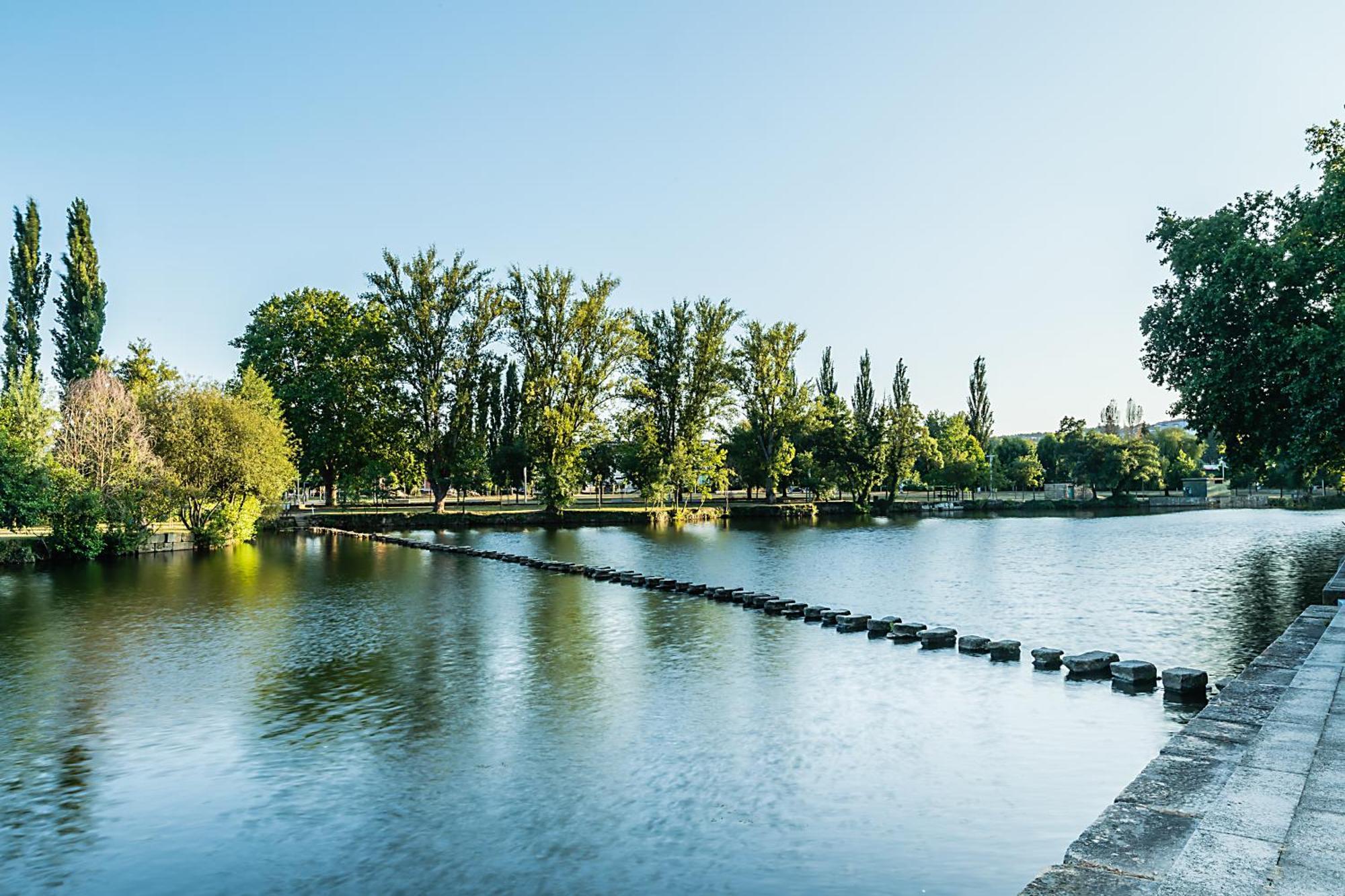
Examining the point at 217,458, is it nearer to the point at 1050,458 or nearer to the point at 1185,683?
the point at 1185,683

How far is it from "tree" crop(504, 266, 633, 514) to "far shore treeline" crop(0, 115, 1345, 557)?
8.5 inches

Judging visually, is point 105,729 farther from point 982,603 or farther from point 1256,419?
point 1256,419

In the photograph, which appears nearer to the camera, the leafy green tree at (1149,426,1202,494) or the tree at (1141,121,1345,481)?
the tree at (1141,121,1345,481)

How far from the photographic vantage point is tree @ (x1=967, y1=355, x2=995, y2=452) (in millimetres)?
129750

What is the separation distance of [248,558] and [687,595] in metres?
27.7

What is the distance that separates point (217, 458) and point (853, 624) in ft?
136

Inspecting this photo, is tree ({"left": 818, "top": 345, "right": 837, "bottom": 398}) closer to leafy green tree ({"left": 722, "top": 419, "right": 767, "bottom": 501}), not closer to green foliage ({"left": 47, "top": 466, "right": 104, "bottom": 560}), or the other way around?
leafy green tree ({"left": 722, "top": 419, "right": 767, "bottom": 501})

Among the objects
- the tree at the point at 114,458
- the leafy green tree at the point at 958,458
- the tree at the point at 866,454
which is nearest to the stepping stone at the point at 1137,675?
the tree at the point at 114,458

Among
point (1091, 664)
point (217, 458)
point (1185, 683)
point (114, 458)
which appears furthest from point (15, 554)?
Result: point (1185, 683)

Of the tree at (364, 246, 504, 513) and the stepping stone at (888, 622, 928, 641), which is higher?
the tree at (364, 246, 504, 513)

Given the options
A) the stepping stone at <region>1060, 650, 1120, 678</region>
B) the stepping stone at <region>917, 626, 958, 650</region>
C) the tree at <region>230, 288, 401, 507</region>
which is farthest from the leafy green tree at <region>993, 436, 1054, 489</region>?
the stepping stone at <region>1060, 650, 1120, 678</region>

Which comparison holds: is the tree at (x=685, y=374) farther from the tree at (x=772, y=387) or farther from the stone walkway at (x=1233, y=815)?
the stone walkway at (x=1233, y=815)

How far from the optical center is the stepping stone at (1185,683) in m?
15.4

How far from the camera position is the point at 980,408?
131000 mm
